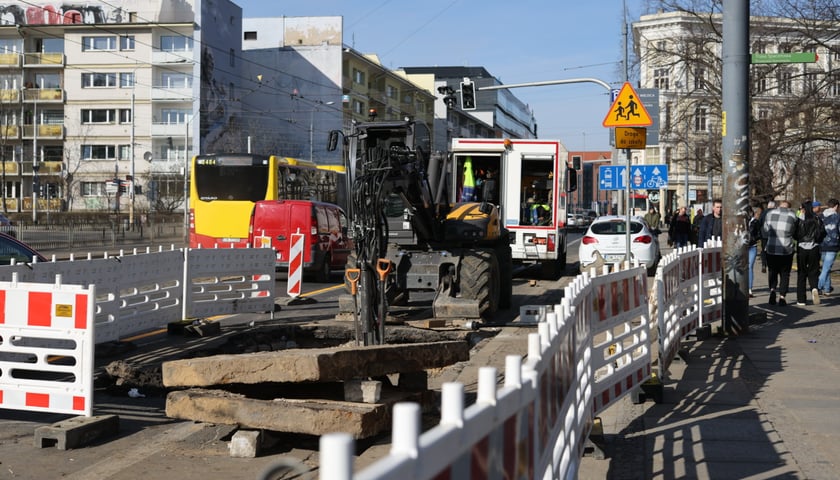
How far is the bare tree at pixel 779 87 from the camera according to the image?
22.3 m

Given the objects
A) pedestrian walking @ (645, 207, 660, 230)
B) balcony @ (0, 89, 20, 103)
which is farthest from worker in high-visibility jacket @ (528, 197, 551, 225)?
balcony @ (0, 89, 20, 103)

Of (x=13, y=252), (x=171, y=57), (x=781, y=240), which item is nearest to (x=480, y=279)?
(x=781, y=240)

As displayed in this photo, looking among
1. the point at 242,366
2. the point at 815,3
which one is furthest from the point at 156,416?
the point at 815,3

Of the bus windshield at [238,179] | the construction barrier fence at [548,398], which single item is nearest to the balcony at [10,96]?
the bus windshield at [238,179]

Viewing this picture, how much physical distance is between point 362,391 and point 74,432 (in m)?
2.05

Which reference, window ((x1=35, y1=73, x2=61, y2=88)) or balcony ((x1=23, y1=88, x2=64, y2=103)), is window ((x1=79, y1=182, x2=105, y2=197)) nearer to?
balcony ((x1=23, y1=88, x2=64, y2=103))

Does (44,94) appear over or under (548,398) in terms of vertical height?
over

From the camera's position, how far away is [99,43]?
74562 millimetres

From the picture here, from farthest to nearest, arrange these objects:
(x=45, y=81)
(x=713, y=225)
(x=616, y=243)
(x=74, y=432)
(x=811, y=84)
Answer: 1. (x=45, y=81)
2. (x=616, y=243)
3. (x=811, y=84)
4. (x=713, y=225)
5. (x=74, y=432)

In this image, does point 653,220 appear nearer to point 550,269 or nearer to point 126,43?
point 550,269

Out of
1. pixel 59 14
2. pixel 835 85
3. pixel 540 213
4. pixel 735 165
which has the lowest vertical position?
pixel 540 213

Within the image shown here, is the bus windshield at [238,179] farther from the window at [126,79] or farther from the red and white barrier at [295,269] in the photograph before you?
the window at [126,79]

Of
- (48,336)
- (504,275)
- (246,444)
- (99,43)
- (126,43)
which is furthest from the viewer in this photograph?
(99,43)

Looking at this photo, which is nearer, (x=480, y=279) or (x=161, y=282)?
(x=161, y=282)
